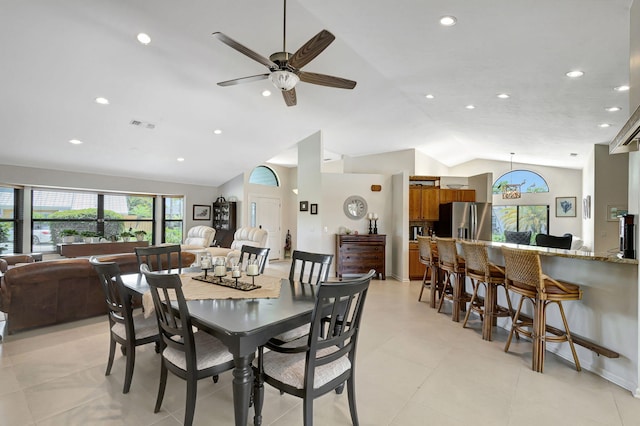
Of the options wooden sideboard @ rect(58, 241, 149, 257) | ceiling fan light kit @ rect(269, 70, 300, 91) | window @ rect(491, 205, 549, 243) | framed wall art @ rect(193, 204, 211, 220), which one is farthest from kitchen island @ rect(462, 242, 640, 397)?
framed wall art @ rect(193, 204, 211, 220)

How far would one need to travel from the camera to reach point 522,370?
2.74 meters

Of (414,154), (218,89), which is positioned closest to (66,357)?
(218,89)

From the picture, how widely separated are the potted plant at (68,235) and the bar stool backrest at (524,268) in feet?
27.2

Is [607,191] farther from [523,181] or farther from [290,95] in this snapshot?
[290,95]

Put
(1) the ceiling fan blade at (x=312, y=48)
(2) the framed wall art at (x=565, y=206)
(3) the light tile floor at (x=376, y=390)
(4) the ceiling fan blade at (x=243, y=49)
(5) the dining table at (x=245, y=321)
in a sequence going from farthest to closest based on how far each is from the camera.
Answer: (2) the framed wall art at (x=565, y=206)
(1) the ceiling fan blade at (x=312, y=48)
(4) the ceiling fan blade at (x=243, y=49)
(3) the light tile floor at (x=376, y=390)
(5) the dining table at (x=245, y=321)

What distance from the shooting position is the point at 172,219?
8.81 meters

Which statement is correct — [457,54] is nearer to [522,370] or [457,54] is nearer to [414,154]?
[522,370]

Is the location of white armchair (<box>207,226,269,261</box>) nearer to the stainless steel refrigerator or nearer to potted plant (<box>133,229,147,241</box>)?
potted plant (<box>133,229,147,241</box>)

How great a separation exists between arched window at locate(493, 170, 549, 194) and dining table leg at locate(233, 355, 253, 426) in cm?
993

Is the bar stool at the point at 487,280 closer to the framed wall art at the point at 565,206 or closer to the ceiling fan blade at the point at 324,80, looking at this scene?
the ceiling fan blade at the point at 324,80

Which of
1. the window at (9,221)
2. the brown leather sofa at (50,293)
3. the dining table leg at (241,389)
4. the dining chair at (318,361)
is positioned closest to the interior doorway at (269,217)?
the window at (9,221)

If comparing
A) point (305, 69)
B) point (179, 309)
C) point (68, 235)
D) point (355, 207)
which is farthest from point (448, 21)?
point (68, 235)

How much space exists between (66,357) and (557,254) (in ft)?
15.3

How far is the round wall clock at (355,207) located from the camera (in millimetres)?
7027
